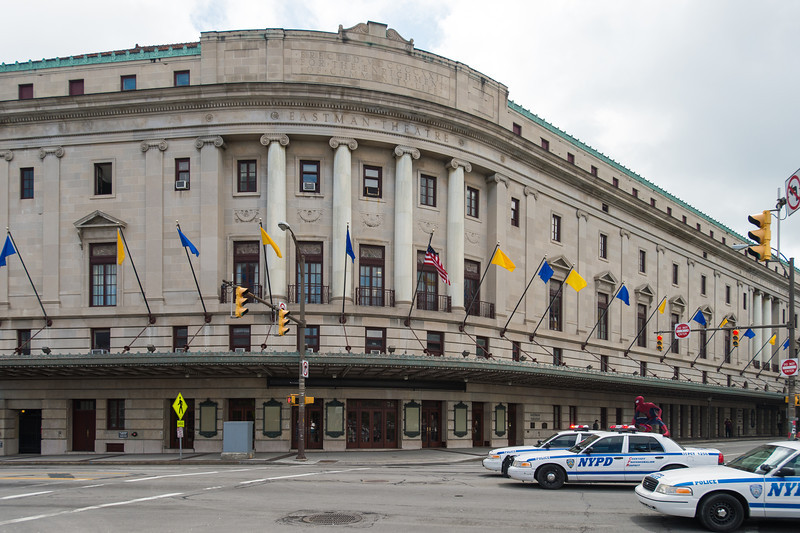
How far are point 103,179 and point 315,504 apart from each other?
93.3ft

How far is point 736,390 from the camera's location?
58.2 meters

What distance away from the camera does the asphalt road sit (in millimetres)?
13570

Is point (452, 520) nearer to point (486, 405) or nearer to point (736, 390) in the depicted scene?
point (486, 405)

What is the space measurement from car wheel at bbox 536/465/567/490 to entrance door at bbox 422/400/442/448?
20.5m

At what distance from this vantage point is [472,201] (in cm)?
4347

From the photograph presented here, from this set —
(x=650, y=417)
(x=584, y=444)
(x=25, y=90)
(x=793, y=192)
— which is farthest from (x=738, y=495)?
(x=25, y=90)

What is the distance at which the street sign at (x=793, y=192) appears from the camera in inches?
645

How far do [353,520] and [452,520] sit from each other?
6.01 feet

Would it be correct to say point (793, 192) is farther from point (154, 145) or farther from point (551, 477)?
point (154, 145)

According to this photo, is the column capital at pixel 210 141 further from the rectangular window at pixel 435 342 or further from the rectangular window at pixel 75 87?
the rectangular window at pixel 435 342

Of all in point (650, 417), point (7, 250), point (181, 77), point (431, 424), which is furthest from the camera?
point (431, 424)

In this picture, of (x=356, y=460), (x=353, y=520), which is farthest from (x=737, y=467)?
(x=356, y=460)

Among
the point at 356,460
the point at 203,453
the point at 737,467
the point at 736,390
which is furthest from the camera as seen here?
the point at 736,390

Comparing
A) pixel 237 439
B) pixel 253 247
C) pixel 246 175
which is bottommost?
pixel 237 439
